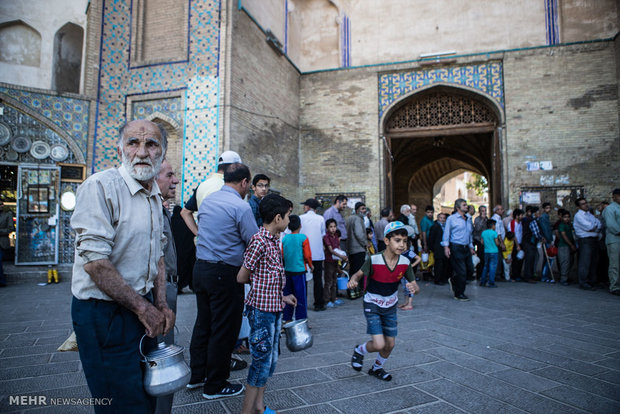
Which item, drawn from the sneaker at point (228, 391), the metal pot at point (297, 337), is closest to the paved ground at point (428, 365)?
the sneaker at point (228, 391)

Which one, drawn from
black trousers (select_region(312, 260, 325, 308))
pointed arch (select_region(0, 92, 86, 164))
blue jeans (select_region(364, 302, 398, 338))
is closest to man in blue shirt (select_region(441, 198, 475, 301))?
black trousers (select_region(312, 260, 325, 308))

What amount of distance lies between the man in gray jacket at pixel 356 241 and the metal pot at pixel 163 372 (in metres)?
5.34

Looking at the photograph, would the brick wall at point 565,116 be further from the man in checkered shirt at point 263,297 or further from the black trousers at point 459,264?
the man in checkered shirt at point 263,297

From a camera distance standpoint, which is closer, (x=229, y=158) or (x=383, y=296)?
(x=383, y=296)

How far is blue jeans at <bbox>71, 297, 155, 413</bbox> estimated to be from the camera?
1410mm

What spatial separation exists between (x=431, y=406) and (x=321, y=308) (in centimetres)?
336

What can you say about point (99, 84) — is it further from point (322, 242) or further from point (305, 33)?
point (322, 242)

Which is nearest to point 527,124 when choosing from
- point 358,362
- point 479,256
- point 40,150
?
point 479,256

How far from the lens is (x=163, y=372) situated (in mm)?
1479

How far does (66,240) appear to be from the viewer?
9148 millimetres

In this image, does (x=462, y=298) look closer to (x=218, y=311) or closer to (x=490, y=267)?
(x=490, y=267)

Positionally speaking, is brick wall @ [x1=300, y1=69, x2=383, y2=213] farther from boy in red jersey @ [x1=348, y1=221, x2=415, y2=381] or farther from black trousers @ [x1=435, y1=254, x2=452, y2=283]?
boy in red jersey @ [x1=348, y1=221, x2=415, y2=381]

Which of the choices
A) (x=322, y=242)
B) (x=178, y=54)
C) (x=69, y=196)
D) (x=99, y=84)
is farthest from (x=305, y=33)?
(x=322, y=242)

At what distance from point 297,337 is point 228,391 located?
0.66m
